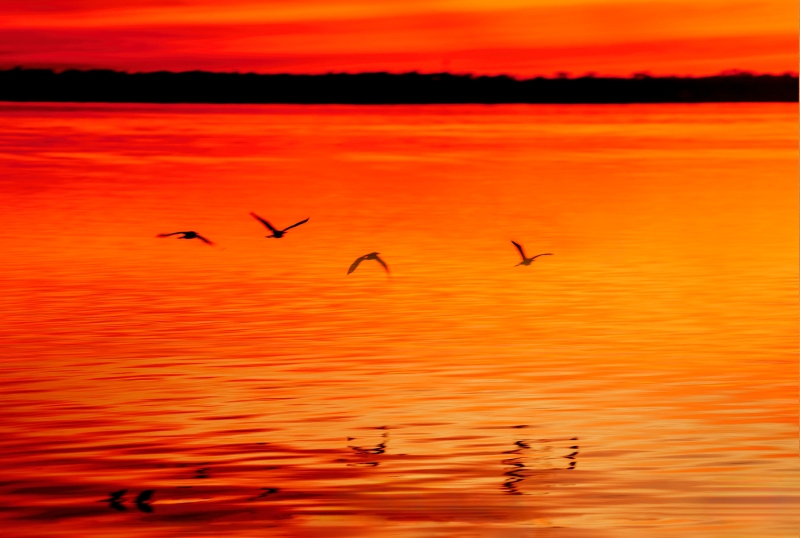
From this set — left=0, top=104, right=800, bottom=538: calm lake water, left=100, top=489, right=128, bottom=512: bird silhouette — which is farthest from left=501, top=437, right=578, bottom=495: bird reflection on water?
left=100, top=489, right=128, bottom=512: bird silhouette

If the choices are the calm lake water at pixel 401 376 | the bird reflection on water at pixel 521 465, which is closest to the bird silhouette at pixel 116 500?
the calm lake water at pixel 401 376

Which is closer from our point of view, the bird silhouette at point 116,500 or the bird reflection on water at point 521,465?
the bird silhouette at point 116,500

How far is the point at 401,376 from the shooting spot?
17.8 m

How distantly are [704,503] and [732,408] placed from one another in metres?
4.08

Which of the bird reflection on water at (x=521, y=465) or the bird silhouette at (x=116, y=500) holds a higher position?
the bird reflection on water at (x=521, y=465)

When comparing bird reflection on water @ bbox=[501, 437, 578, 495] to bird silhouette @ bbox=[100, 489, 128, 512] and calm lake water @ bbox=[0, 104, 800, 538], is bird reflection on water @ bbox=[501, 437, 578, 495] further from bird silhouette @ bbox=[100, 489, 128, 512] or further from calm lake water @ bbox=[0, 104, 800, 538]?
bird silhouette @ bbox=[100, 489, 128, 512]

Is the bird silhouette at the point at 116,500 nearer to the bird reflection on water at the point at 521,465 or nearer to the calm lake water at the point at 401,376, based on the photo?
the calm lake water at the point at 401,376

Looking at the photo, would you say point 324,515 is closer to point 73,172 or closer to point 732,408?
point 732,408

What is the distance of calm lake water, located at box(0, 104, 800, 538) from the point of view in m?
12.2

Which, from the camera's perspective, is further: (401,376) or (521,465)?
(401,376)

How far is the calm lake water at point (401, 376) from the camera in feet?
39.9

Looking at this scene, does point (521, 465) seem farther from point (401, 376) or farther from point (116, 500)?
point (401, 376)

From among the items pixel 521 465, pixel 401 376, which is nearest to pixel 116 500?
pixel 521 465

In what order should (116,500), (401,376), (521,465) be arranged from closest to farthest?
(116,500) < (521,465) < (401,376)
